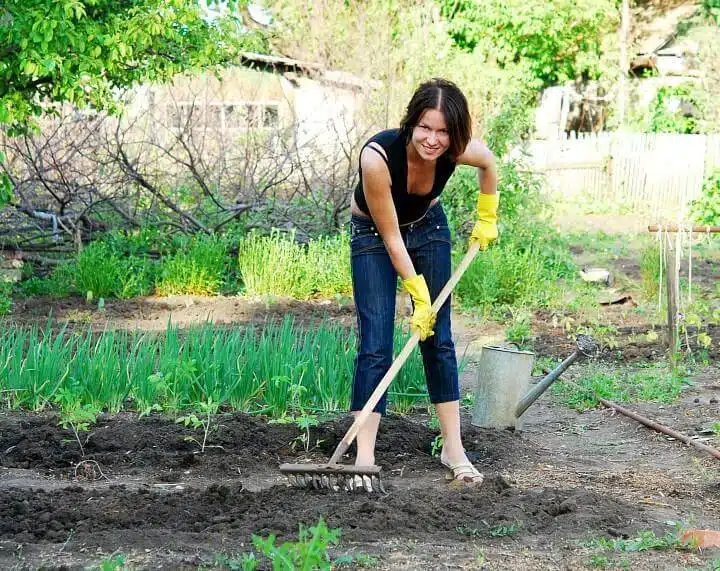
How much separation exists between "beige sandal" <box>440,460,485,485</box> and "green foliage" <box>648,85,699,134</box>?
15.9m

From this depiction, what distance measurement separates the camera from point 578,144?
17.4m

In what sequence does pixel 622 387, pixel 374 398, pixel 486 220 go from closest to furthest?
pixel 374 398 < pixel 486 220 < pixel 622 387

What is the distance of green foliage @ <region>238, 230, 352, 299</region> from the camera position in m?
8.08

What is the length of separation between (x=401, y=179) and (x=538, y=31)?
50.8 feet

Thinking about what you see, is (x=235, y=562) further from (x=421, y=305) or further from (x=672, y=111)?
(x=672, y=111)

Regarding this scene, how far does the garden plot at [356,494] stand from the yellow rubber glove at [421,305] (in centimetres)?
60

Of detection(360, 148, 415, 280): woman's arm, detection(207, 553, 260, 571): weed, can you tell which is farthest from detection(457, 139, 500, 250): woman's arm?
detection(207, 553, 260, 571): weed

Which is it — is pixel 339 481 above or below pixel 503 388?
below

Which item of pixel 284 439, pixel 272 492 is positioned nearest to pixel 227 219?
pixel 284 439

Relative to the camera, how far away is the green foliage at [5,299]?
687 centimetres

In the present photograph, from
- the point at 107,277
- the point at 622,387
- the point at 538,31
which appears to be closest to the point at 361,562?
the point at 622,387

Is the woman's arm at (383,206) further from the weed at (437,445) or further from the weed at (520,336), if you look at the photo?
the weed at (520,336)

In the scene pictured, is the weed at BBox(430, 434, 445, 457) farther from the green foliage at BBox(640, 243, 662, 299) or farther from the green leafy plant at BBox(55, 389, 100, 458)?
the green foliage at BBox(640, 243, 662, 299)

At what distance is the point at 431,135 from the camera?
11.2 feet
